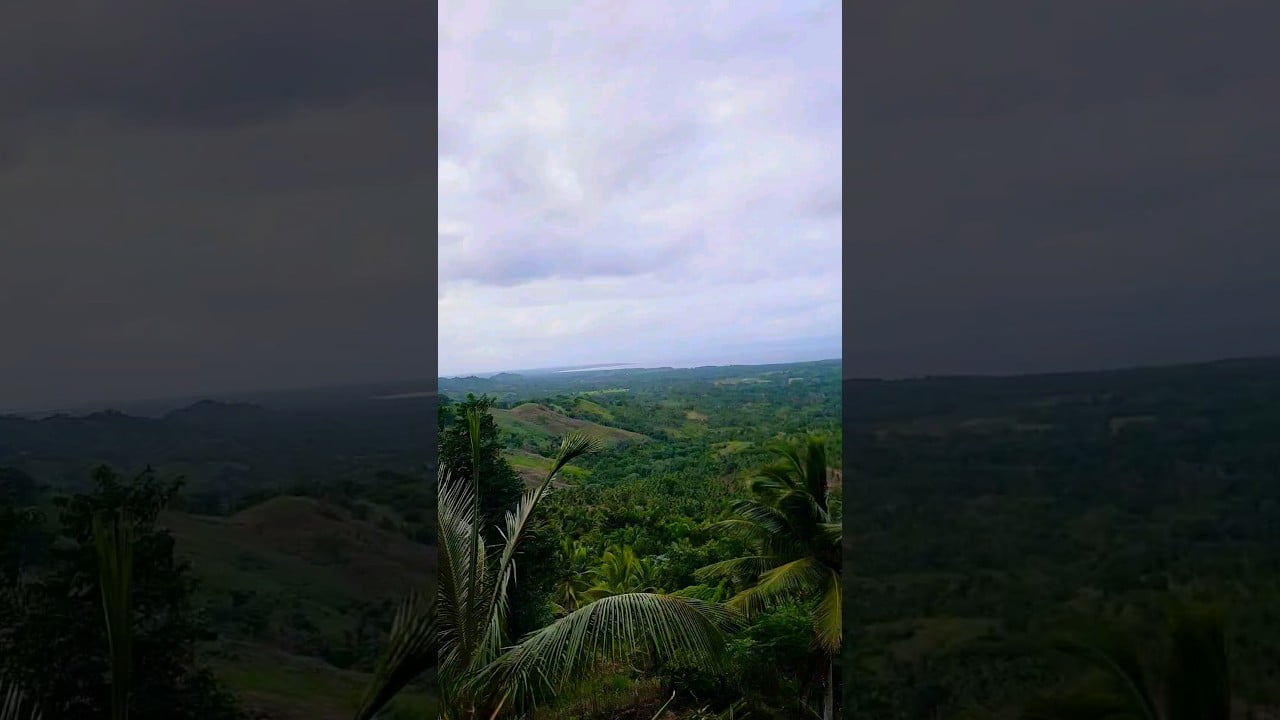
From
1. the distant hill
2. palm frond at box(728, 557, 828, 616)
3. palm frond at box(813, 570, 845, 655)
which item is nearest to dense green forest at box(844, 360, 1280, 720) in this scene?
palm frond at box(813, 570, 845, 655)

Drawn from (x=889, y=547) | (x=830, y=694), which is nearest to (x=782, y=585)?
(x=830, y=694)

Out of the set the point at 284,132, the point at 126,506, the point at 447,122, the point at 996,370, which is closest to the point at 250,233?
the point at 284,132

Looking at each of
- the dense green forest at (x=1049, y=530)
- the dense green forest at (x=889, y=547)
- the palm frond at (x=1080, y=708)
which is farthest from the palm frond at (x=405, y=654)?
the palm frond at (x=1080, y=708)

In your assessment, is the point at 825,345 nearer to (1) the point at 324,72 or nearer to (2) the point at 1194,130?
(2) the point at 1194,130

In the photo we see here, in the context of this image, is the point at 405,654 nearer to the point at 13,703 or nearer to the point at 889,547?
the point at 13,703

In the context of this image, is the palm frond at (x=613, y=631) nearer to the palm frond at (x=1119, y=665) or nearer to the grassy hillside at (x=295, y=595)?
the grassy hillside at (x=295, y=595)

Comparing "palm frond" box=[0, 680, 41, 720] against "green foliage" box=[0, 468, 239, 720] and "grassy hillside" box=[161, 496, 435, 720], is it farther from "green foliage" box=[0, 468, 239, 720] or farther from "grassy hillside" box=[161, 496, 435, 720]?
"grassy hillside" box=[161, 496, 435, 720]
